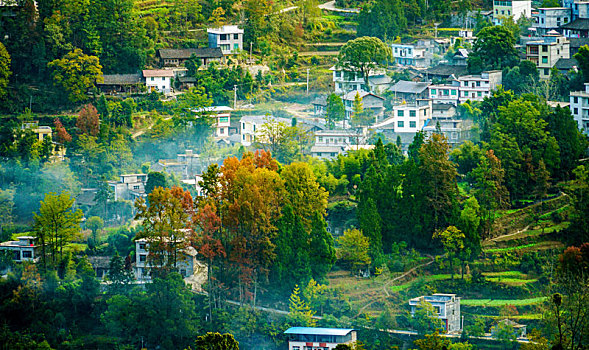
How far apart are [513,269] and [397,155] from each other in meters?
6.20

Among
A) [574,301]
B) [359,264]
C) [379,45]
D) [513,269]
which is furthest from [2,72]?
[574,301]

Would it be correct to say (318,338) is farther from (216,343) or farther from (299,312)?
(216,343)

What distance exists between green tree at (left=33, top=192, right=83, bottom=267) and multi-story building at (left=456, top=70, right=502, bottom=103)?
51.0 feet

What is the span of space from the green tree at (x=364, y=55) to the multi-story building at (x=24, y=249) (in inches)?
630

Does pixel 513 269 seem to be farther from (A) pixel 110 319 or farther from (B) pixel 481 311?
(A) pixel 110 319

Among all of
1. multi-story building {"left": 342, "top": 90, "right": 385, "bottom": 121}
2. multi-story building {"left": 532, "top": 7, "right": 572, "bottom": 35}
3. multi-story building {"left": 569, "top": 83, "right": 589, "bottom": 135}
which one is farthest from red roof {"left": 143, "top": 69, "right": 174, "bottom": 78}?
multi-story building {"left": 569, "top": 83, "right": 589, "bottom": 135}

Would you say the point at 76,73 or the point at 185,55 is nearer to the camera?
the point at 76,73

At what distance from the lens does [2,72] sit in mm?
43000

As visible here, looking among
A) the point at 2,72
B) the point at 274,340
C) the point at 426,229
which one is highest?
the point at 2,72

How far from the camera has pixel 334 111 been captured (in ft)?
141

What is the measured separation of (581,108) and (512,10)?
11788 millimetres

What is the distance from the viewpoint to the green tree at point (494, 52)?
44.0 metres

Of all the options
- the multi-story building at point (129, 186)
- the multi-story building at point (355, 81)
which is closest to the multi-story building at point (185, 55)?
the multi-story building at point (355, 81)

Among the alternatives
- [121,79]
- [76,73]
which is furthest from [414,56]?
[76,73]
